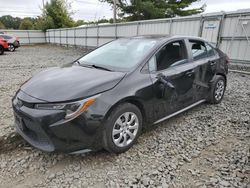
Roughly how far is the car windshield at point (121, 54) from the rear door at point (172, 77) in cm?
23

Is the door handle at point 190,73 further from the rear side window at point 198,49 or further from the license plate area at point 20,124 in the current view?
→ the license plate area at point 20,124

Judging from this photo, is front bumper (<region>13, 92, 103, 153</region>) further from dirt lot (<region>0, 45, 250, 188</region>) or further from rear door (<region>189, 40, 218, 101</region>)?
rear door (<region>189, 40, 218, 101</region>)

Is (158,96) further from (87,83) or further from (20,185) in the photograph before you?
(20,185)

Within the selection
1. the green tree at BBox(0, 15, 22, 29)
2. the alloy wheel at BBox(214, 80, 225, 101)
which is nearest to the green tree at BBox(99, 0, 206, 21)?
the alloy wheel at BBox(214, 80, 225, 101)

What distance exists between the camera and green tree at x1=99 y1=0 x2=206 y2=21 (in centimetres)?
Answer: 1791

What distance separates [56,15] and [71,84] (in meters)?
26.7

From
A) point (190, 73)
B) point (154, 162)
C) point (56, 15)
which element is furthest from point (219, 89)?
point (56, 15)

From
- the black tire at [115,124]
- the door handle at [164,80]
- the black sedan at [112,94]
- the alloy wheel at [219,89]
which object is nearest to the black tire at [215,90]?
the alloy wheel at [219,89]

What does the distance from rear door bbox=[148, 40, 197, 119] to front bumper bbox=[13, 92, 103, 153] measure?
1.02 m

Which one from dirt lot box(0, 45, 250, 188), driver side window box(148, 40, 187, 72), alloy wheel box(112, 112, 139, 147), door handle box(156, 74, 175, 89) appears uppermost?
driver side window box(148, 40, 187, 72)

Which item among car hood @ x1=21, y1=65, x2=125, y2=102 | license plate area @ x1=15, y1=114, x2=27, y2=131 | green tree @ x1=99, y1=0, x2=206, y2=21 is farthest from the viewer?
green tree @ x1=99, y1=0, x2=206, y2=21

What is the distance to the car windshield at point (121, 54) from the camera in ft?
8.93

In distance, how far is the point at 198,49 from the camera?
3631 millimetres

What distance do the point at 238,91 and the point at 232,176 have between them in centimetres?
365
